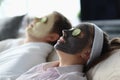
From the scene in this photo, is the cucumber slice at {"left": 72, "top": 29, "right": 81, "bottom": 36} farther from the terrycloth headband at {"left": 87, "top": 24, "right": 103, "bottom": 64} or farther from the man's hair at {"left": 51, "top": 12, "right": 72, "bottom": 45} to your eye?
the man's hair at {"left": 51, "top": 12, "right": 72, "bottom": 45}

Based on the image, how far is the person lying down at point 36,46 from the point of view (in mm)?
1681

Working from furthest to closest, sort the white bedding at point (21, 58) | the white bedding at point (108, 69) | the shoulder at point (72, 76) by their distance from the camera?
the white bedding at point (21, 58), the shoulder at point (72, 76), the white bedding at point (108, 69)

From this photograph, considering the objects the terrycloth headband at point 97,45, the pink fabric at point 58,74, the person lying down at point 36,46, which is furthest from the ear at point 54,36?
the terrycloth headband at point 97,45

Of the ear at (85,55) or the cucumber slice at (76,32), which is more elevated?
the cucumber slice at (76,32)

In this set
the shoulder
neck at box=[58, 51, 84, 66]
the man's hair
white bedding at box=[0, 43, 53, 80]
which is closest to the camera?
the shoulder

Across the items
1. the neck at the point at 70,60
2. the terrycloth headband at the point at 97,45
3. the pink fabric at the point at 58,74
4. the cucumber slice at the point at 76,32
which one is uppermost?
the cucumber slice at the point at 76,32

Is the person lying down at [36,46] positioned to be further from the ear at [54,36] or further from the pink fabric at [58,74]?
the pink fabric at [58,74]

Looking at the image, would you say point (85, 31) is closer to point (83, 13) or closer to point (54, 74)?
point (54, 74)

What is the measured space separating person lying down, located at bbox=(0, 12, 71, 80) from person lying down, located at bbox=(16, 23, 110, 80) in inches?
11.3

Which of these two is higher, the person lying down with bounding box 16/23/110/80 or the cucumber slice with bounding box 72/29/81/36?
the cucumber slice with bounding box 72/29/81/36

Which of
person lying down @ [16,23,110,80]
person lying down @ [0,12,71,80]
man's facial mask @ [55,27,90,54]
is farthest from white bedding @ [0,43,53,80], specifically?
man's facial mask @ [55,27,90,54]

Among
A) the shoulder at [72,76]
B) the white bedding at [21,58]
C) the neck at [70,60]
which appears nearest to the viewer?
the shoulder at [72,76]

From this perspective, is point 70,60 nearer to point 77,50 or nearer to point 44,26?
point 77,50

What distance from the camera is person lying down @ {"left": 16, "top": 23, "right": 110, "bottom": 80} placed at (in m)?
1.33
